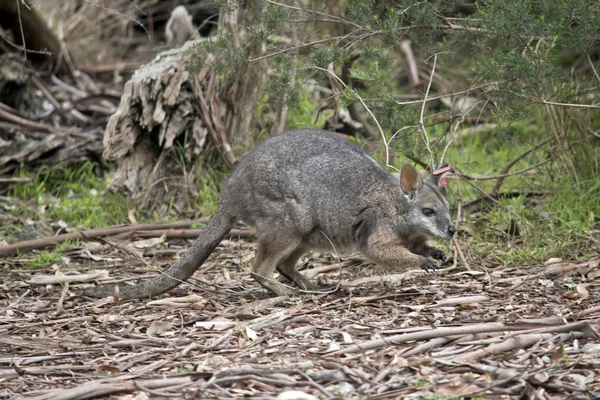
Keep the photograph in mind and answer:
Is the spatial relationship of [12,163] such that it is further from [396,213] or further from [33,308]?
[396,213]

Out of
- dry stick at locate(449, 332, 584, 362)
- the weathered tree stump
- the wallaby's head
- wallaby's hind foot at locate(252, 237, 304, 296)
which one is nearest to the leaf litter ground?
dry stick at locate(449, 332, 584, 362)

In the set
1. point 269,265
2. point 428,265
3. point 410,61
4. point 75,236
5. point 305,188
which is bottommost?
point 75,236

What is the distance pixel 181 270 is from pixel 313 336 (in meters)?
1.57

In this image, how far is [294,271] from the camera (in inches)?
259

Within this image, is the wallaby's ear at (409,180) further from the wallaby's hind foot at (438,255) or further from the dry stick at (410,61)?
the dry stick at (410,61)

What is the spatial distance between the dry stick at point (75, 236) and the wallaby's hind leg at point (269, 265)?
1.73 meters

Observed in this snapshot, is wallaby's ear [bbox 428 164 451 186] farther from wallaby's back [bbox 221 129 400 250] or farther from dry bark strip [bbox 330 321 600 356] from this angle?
dry bark strip [bbox 330 321 600 356]

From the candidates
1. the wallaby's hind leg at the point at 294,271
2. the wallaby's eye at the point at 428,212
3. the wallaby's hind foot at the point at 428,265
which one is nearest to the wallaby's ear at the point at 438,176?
the wallaby's eye at the point at 428,212

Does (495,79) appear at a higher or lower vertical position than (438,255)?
higher

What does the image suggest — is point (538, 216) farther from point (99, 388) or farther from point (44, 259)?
point (99, 388)

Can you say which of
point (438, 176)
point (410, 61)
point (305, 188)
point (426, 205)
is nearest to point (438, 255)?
point (426, 205)

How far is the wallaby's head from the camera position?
5973 millimetres

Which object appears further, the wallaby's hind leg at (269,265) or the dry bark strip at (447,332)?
the wallaby's hind leg at (269,265)

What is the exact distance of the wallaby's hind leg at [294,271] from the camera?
645 centimetres
